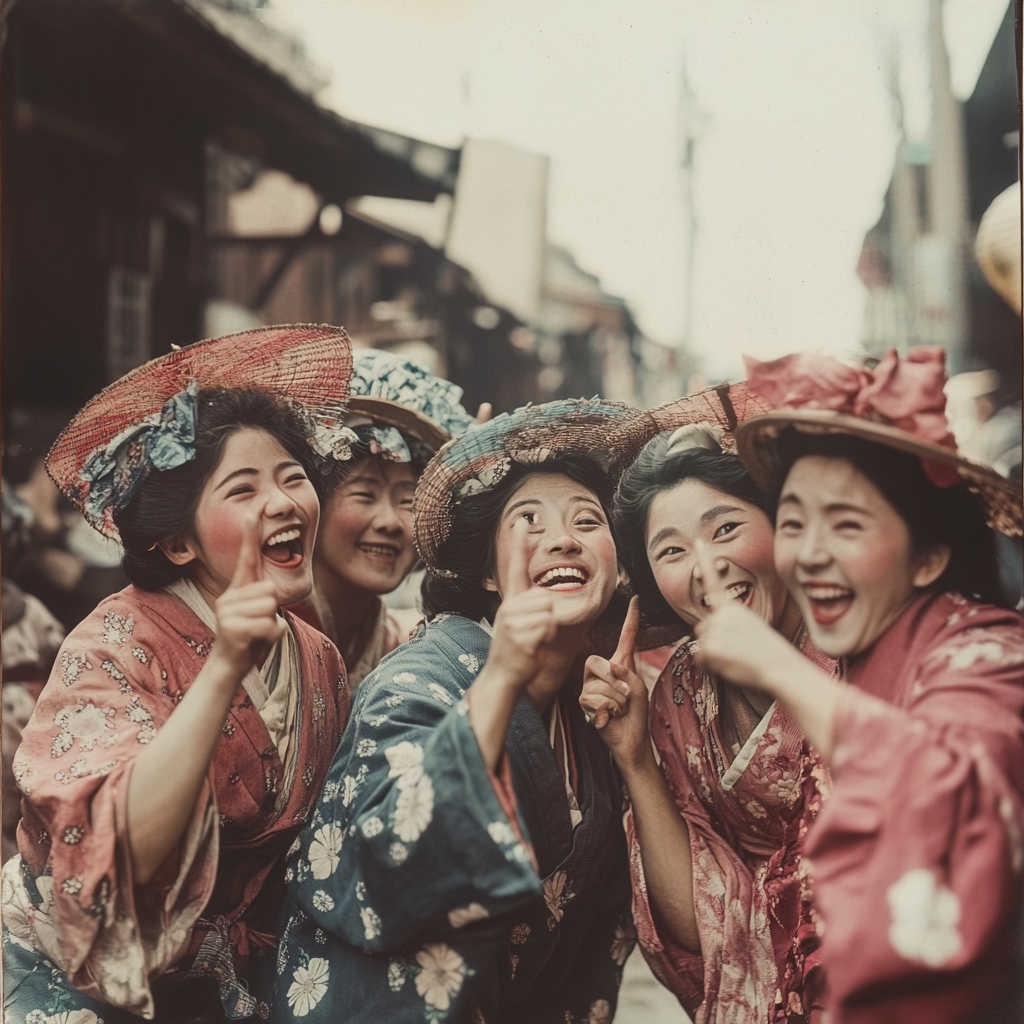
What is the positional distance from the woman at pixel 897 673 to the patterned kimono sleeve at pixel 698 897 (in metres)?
0.39

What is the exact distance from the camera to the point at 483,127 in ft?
10.5

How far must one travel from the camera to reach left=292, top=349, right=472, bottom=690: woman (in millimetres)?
3268

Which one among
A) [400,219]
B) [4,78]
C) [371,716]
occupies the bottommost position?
[371,716]

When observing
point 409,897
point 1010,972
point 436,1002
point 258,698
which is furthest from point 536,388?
point 1010,972

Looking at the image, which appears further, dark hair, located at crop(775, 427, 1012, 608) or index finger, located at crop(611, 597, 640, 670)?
index finger, located at crop(611, 597, 640, 670)

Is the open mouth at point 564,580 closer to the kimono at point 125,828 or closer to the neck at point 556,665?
the neck at point 556,665

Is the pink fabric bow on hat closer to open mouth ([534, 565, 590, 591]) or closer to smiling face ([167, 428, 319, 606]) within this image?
open mouth ([534, 565, 590, 591])

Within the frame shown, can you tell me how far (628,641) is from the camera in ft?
9.36

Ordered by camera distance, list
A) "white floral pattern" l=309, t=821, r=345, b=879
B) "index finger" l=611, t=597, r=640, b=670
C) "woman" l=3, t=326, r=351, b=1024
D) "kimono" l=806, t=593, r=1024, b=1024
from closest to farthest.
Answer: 1. "kimono" l=806, t=593, r=1024, b=1024
2. "woman" l=3, t=326, r=351, b=1024
3. "white floral pattern" l=309, t=821, r=345, b=879
4. "index finger" l=611, t=597, r=640, b=670

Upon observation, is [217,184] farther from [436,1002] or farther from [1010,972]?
[1010,972]

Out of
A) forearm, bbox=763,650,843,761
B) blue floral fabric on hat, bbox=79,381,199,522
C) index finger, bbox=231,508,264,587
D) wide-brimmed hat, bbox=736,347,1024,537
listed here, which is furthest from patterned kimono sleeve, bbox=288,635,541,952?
wide-brimmed hat, bbox=736,347,1024,537


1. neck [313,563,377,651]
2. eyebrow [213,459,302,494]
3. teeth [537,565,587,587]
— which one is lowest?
neck [313,563,377,651]

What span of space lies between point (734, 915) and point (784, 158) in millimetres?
1987

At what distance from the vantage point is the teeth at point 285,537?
9.50 ft
